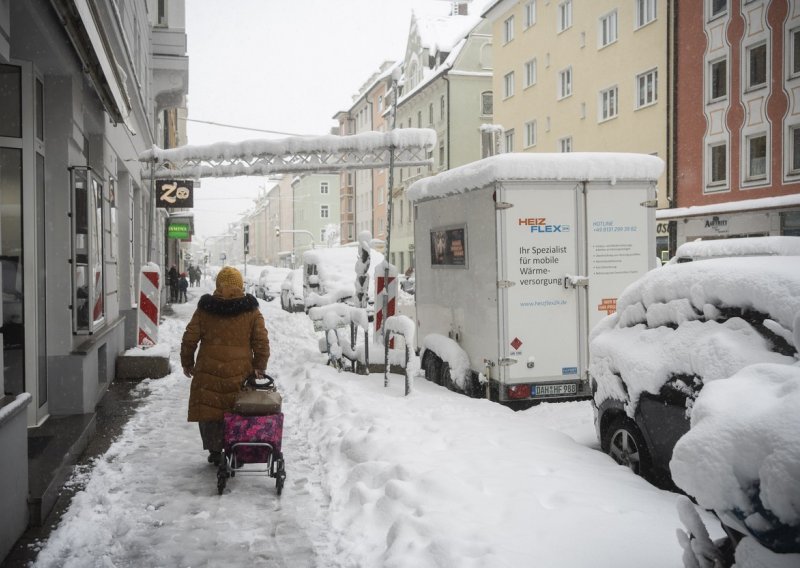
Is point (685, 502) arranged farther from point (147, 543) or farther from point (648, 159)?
point (648, 159)

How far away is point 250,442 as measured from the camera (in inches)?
220

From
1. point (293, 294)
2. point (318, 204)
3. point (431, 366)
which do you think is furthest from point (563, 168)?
point (318, 204)

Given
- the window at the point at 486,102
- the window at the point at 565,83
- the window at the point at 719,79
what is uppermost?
the window at the point at 486,102

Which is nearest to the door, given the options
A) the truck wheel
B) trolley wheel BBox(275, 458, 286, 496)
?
trolley wheel BBox(275, 458, 286, 496)

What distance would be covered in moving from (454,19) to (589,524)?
175 ft

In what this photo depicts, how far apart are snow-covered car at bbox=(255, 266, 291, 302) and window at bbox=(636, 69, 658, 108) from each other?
16.6m

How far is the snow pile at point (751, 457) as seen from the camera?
235 centimetres

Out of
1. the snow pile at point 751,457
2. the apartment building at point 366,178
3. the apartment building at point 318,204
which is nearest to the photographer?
the snow pile at point 751,457

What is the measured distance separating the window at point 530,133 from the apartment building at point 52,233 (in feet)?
90.8

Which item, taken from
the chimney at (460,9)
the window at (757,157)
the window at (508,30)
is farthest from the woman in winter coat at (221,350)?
the chimney at (460,9)

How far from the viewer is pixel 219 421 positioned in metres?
5.93

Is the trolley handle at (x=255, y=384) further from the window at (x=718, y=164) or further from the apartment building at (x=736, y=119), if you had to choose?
the window at (x=718, y=164)

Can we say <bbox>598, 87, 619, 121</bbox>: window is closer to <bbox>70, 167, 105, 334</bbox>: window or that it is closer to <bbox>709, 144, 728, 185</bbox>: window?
<bbox>709, 144, 728, 185</bbox>: window

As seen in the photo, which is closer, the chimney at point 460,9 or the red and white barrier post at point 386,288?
the red and white barrier post at point 386,288
